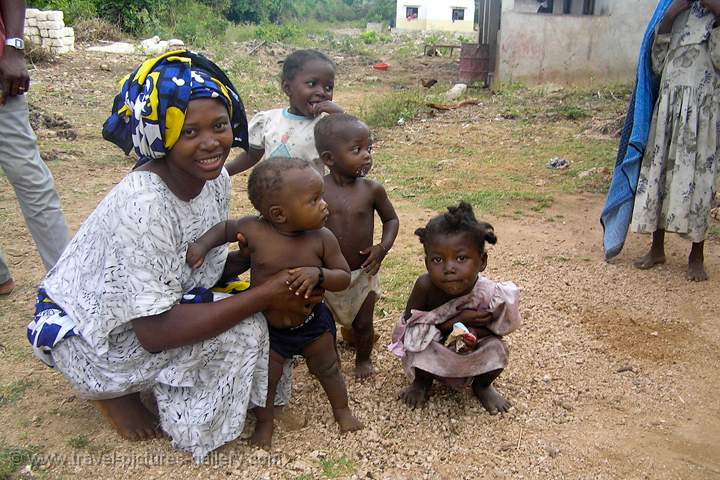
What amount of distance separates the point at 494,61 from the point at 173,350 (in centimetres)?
1120

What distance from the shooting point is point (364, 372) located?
299 centimetres

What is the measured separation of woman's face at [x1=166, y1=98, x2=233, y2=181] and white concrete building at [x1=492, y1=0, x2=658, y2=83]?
10038mm

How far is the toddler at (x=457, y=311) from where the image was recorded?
8.11 ft

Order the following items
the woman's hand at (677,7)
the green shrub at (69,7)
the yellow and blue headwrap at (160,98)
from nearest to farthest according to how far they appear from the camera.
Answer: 1. the yellow and blue headwrap at (160,98)
2. the woman's hand at (677,7)
3. the green shrub at (69,7)

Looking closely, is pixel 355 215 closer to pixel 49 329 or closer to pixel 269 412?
pixel 269 412

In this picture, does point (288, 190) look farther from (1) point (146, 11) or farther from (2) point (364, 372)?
(1) point (146, 11)

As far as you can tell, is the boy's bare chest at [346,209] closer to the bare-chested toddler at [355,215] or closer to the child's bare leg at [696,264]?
the bare-chested toddler at [355,215]

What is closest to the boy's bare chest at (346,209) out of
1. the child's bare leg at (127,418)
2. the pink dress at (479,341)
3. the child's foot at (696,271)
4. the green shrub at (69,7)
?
the pink dress at (479,341)

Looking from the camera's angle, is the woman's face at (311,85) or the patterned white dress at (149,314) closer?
the patterned white dress at (149,314)

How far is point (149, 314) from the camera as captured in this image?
2.10 m

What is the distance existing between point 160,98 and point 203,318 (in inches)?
29.1

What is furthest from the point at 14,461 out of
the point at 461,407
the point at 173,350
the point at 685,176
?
the point at 685,176

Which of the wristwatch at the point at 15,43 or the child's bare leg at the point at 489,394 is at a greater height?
the wristwatch at the point at 15,43

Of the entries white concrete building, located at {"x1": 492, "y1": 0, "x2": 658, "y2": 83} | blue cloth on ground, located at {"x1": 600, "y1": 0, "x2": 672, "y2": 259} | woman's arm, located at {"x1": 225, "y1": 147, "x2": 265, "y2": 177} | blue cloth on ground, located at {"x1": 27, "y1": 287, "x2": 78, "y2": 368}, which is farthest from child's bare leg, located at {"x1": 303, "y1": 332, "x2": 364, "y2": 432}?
white concrete building, located at {"x1": 492, "y1": 0, "x2": 658, "y2": 83}
